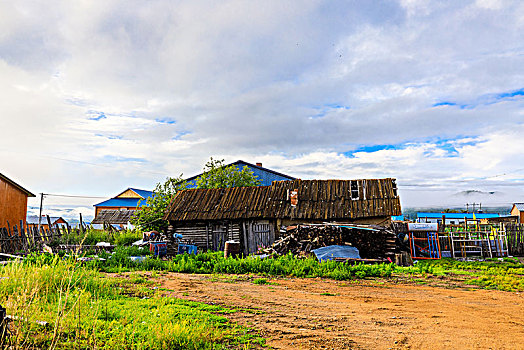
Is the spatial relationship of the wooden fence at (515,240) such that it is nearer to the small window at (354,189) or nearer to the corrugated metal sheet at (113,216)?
the small window at (354,189)

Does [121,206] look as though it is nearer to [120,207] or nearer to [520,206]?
[120,207]

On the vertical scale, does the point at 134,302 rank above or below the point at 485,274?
above

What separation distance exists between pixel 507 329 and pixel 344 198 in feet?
52.2

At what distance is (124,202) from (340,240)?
4505 centimetres

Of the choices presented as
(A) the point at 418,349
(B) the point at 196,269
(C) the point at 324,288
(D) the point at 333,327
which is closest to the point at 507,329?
(A) the point at 418,349

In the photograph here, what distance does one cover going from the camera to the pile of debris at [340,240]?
55.2ft

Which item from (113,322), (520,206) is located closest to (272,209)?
(113,322)

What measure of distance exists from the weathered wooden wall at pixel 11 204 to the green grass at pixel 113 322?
757 inches


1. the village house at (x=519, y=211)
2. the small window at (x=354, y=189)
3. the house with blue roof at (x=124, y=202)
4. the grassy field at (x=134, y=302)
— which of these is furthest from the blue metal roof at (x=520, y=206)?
the house with blue roof at (x=124, y=202)

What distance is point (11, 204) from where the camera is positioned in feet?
81.9

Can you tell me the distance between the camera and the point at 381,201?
20.8 m

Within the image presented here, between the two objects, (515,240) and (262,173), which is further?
(262,173)

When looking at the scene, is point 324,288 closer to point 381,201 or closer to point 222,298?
point 222,298

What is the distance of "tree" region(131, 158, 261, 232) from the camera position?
27484mm
